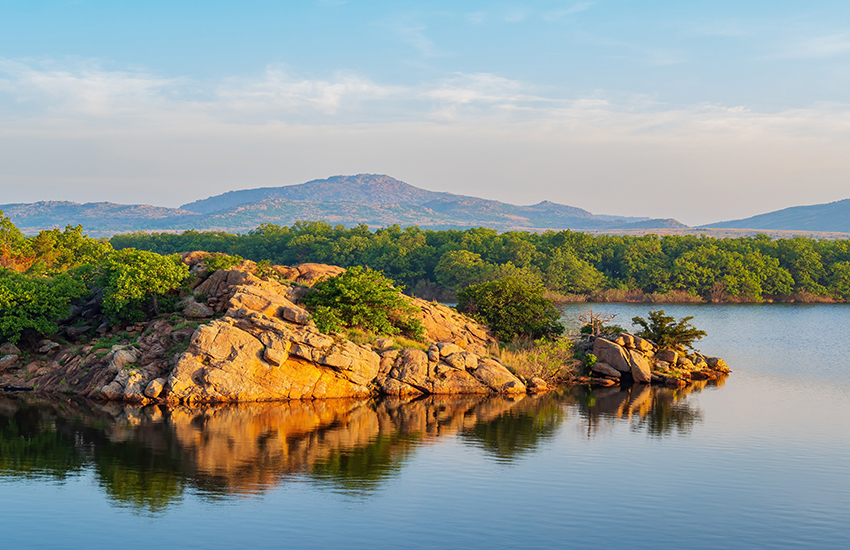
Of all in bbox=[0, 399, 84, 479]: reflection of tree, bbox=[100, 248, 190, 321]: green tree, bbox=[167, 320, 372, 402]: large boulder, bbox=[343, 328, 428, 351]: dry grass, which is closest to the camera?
bbox=[0, 399, 84, 479]: reflection of tree

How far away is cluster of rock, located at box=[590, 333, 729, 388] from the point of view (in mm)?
36478

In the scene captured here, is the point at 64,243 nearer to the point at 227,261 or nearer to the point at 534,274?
the point at 227,261

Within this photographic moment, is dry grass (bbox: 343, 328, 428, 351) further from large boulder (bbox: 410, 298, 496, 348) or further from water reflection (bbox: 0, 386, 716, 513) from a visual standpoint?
water reflection (bbox: 0, 386, 716, 513)

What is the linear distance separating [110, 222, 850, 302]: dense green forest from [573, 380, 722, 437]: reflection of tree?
152 feet

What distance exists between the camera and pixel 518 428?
85.3 ft

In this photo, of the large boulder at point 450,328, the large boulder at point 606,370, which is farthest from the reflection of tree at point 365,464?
the large boulder at point 606,370

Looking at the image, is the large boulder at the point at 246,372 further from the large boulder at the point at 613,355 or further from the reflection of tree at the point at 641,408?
the large boulder at the point at 613,355

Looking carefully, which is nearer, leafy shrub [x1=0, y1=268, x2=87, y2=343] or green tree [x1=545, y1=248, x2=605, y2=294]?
leafy shrub [x1=0, y1=268, x2=87, y2=343]

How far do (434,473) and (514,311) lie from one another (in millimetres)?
20470

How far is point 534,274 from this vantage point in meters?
85.2

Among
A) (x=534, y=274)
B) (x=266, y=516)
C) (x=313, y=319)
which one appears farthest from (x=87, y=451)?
(x=534, y=274)

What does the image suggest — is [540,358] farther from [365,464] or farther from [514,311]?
[365,464]

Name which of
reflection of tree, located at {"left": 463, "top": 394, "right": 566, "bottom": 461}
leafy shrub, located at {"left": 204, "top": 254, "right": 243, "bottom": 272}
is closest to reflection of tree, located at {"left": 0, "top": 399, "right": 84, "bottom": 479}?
leafy shrub, located at {"left": 204, "top": 254, "right": 243, "bottom": 272}

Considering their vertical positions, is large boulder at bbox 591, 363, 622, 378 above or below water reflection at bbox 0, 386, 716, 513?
above
